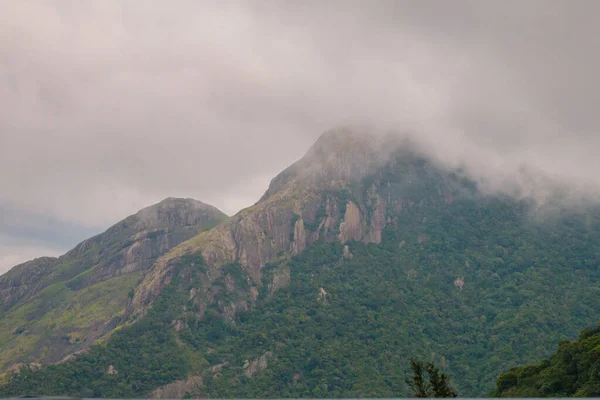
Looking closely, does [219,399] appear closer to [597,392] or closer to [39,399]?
[597,392]

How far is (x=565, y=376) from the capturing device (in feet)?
373

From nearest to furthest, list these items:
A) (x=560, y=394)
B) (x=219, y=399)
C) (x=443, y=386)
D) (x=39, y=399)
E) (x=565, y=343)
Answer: (x=39, y=399), (x=443, y=386), (x=560, y=394), (x=565, y=343), (x=219, y=399)

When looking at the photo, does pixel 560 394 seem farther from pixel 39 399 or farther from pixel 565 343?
pixel 39 399

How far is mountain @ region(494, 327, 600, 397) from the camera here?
349 ft

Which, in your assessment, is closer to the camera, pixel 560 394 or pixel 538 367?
pixel 560 394

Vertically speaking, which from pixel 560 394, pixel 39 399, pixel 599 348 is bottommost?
pixel 560 394

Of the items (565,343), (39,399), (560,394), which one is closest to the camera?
(39,399)

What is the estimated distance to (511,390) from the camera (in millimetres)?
126625

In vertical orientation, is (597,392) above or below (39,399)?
below

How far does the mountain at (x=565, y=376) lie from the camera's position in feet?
349

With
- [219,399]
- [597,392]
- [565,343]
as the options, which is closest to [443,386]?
[597,392]

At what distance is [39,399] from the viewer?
156ft

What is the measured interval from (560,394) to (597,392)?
15452 millimetres

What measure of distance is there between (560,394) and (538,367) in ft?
58.6
